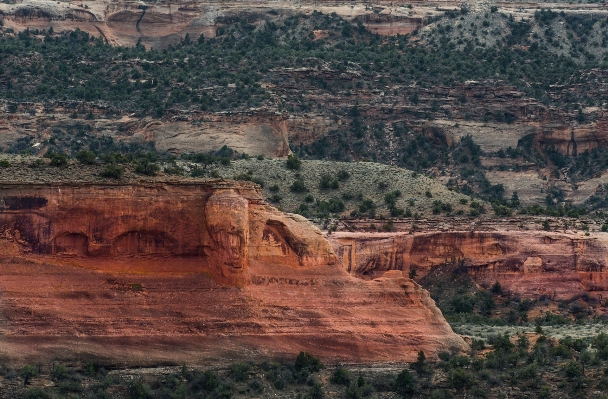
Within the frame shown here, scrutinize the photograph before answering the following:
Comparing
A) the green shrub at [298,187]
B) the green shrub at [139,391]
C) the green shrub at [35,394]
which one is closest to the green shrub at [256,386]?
the green shrub at [139,391]

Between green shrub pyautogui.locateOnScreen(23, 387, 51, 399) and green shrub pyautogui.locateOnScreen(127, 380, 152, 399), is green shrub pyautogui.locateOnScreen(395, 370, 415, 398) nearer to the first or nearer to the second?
green shrub pyautogui.locateOnScreen(127, 380, 152, 399)

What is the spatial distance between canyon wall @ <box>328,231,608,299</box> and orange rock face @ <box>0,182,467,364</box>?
1359 inches

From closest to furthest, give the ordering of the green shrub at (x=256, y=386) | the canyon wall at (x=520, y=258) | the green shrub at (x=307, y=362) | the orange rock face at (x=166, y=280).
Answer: the orange rock face at (x=166, y=280) → the green shrub at (x=256, y=386) → the green shrub at (x=307, y=362) → the canyon wall at (x=520, y=258)

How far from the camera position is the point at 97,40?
508ft

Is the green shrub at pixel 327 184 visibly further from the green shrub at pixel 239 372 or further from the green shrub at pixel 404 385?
the green shrub at pixel 239 372

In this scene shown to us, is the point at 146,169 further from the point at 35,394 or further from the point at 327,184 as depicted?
the point at 327,184

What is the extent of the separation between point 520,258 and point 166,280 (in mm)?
40531

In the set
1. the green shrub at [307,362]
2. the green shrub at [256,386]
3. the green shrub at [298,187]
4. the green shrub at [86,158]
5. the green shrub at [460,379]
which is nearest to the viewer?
the green shrub at [256,386]

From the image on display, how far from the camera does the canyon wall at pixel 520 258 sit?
373 feet

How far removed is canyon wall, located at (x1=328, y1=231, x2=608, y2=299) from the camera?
113688 mm

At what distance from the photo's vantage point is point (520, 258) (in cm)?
11462

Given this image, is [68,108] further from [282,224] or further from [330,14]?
[282,224]

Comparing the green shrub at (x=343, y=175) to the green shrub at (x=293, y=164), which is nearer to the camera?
the green shrub at (x=293, y=164)

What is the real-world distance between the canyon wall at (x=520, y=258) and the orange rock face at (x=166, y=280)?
34521 millimetres
